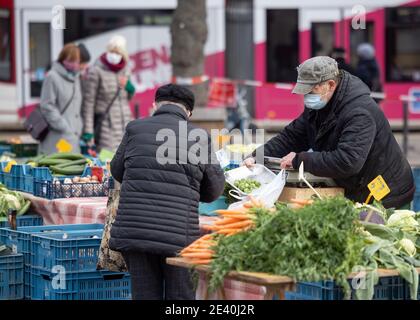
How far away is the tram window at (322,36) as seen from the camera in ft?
79.5

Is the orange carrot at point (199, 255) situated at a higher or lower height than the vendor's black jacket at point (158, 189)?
lower

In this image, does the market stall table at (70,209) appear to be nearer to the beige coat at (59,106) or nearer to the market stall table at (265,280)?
the market stall table at (265,280)

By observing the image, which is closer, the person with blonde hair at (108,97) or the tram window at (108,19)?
the person with blonde hair at (108,97)

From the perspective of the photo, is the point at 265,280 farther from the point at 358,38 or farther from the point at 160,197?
the point at 358,38

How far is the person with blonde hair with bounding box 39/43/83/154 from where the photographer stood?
39.3 feet

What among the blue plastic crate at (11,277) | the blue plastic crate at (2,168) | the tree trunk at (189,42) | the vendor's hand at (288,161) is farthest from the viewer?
the tree trunk at (189,42)

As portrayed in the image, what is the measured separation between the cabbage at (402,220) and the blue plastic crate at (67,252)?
1.93 meters

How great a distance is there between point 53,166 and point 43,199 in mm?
847

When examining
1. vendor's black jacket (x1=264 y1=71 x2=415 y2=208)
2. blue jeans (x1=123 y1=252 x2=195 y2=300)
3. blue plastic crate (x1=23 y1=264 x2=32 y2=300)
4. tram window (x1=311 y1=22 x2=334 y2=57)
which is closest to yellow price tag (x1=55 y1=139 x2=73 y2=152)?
blue plastic crate (x1=23 y1=264 x2=32 y2=300)

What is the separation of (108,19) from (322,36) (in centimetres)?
469

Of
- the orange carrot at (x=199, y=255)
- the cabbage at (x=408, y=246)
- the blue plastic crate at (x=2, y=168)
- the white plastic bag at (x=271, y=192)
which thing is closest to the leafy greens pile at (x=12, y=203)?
the blue plastic crate at (x=2, y=168)

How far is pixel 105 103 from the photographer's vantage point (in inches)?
509

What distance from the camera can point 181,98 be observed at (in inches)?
260

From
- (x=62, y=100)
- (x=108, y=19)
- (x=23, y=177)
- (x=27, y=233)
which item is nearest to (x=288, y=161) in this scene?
(x=27, y=233)
